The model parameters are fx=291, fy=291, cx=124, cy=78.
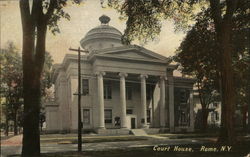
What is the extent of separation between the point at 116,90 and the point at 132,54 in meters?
5.54

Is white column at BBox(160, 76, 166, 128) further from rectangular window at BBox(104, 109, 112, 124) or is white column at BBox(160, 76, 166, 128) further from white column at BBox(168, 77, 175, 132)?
rectangular window at BBox(104, 109, 112, 124)

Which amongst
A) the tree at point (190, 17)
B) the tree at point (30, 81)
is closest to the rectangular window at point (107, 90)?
the tree at point (190, 17)

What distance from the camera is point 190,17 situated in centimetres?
2002

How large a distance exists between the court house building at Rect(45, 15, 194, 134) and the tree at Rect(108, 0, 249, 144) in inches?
533

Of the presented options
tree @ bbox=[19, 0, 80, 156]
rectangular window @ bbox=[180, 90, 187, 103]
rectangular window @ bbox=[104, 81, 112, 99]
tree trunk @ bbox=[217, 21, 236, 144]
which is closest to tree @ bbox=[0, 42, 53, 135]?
tree @ bbox=[19, 0, 80, 156]

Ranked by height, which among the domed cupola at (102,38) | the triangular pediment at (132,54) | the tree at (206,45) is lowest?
the tree at (206,45)

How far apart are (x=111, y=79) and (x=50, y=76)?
13.1 meters

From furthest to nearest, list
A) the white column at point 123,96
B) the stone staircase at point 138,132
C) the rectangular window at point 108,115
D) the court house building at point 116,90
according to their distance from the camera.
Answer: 1. the rectangular window at point 108,115
2. the white column at point 123,96
3. the court house building at point 116,90
4. the stone staircase at point 138,132

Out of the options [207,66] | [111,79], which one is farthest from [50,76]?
[207,66]

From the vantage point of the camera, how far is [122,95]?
1433 inches

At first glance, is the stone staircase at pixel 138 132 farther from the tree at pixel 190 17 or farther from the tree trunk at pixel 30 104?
the tree trunk at pixel 30 104

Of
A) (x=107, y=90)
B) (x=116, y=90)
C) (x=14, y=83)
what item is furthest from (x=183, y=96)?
(x=14, y=83)

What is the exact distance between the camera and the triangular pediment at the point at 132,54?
115 feet

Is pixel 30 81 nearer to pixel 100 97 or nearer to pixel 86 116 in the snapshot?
pixel 100 97
